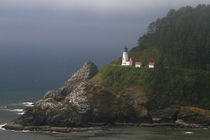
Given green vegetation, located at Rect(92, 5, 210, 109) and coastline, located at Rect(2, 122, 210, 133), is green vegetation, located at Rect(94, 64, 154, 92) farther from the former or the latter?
coastline, located at Rect(2, 122, 210, 133)

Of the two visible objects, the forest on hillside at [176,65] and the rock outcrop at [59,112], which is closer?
the rock outcrop at [59,112]

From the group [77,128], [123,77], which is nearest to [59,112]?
[77,128]

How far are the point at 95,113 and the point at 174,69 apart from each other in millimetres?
23326

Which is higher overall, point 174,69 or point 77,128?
point 174,69

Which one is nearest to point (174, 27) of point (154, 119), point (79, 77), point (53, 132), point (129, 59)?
point (129, 59)

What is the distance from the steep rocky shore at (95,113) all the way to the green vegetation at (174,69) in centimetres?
361

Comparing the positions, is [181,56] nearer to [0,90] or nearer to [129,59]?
[129,59]

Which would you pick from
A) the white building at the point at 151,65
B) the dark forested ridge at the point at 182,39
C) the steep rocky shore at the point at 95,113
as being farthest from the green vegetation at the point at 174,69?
the steep rocky shore at the point at 95,113

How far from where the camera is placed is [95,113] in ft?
385

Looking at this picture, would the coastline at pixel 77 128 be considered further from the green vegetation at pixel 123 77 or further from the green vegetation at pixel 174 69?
the green vegetation at pixel 123 77

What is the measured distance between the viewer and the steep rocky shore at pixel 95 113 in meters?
115

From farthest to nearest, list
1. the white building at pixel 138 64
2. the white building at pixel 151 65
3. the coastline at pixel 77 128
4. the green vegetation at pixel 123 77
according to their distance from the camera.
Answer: the white building at pixel 138 64
the white building at pixel 151 65
the green vegetation at pixel 123 77
the coastline at pixel 77 128

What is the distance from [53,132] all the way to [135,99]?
2096cm

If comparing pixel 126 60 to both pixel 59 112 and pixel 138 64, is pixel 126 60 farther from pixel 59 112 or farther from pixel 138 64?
pixel 59 112
